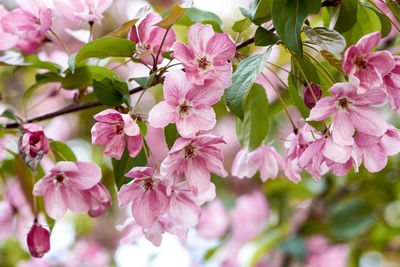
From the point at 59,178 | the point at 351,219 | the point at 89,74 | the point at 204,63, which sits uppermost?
the point at 204,63

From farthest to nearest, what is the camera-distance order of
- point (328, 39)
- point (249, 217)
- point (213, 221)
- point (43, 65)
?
point (213, 221) < point (249, 217) < point (43, 65) < point (328, 39)

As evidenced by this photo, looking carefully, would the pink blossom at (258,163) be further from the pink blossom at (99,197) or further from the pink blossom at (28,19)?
the pink blossom at (28,19)

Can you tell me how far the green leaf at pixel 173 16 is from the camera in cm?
64

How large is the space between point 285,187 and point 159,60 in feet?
4.45

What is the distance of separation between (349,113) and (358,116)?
18 mm

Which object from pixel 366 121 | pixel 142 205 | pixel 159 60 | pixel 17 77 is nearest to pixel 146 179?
pixel 142 205

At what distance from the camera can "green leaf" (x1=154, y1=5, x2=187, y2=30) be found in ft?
2.09

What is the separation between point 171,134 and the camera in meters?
0.69

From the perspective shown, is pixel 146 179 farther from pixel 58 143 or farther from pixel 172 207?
pixel 58 143

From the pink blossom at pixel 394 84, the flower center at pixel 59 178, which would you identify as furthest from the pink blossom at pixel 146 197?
the pink blossom at pixel 394 84

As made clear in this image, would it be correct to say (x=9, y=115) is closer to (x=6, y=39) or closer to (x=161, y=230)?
(x=6, y=39)

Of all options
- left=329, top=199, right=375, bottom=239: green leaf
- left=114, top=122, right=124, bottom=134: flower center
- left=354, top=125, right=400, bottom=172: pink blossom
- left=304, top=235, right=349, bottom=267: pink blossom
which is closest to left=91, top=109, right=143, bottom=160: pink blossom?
left=114, top=122, right=124, bottom=134: flower center

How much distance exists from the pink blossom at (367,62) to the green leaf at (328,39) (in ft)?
0.05

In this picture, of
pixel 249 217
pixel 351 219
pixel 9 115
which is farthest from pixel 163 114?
pixel 249 217
